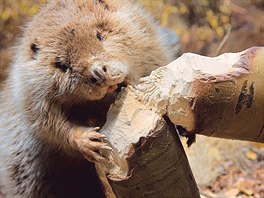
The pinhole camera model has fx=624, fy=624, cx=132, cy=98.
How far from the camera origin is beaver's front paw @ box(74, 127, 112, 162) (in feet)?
7.30

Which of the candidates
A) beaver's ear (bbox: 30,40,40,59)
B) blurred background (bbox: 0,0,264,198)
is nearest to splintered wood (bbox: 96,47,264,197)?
beaver's ear (bbox: 30,40,40,59)

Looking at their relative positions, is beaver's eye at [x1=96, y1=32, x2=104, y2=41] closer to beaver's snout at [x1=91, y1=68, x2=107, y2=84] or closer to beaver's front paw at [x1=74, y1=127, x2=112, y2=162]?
beaver's snout at [x1=91, y1=68, x2=107, y2=84]

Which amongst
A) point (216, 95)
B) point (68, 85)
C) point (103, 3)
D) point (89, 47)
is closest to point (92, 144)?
point (68, 85)

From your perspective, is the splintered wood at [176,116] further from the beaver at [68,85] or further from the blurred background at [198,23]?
the blurred background at [198,23]

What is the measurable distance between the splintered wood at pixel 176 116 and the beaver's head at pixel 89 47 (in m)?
0.14

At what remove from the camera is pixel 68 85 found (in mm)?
2373

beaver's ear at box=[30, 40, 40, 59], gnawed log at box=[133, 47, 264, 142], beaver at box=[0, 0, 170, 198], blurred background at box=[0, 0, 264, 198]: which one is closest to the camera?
gnawed log at box=[133, 47, 264, 142]

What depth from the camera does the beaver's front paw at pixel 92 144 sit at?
87.7 inches

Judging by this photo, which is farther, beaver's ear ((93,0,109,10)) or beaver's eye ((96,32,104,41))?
beaver's ear ((93,0,109,10))

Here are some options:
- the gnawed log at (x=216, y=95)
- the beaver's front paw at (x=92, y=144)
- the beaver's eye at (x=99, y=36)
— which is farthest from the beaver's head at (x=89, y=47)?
the gnawed log at (x=216, y=95)

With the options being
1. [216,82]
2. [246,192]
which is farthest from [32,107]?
[246,192]

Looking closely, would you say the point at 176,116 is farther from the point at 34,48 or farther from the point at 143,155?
the point at 34,48

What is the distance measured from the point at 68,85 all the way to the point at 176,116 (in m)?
0.50

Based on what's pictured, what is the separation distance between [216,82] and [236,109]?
111 millimetres
